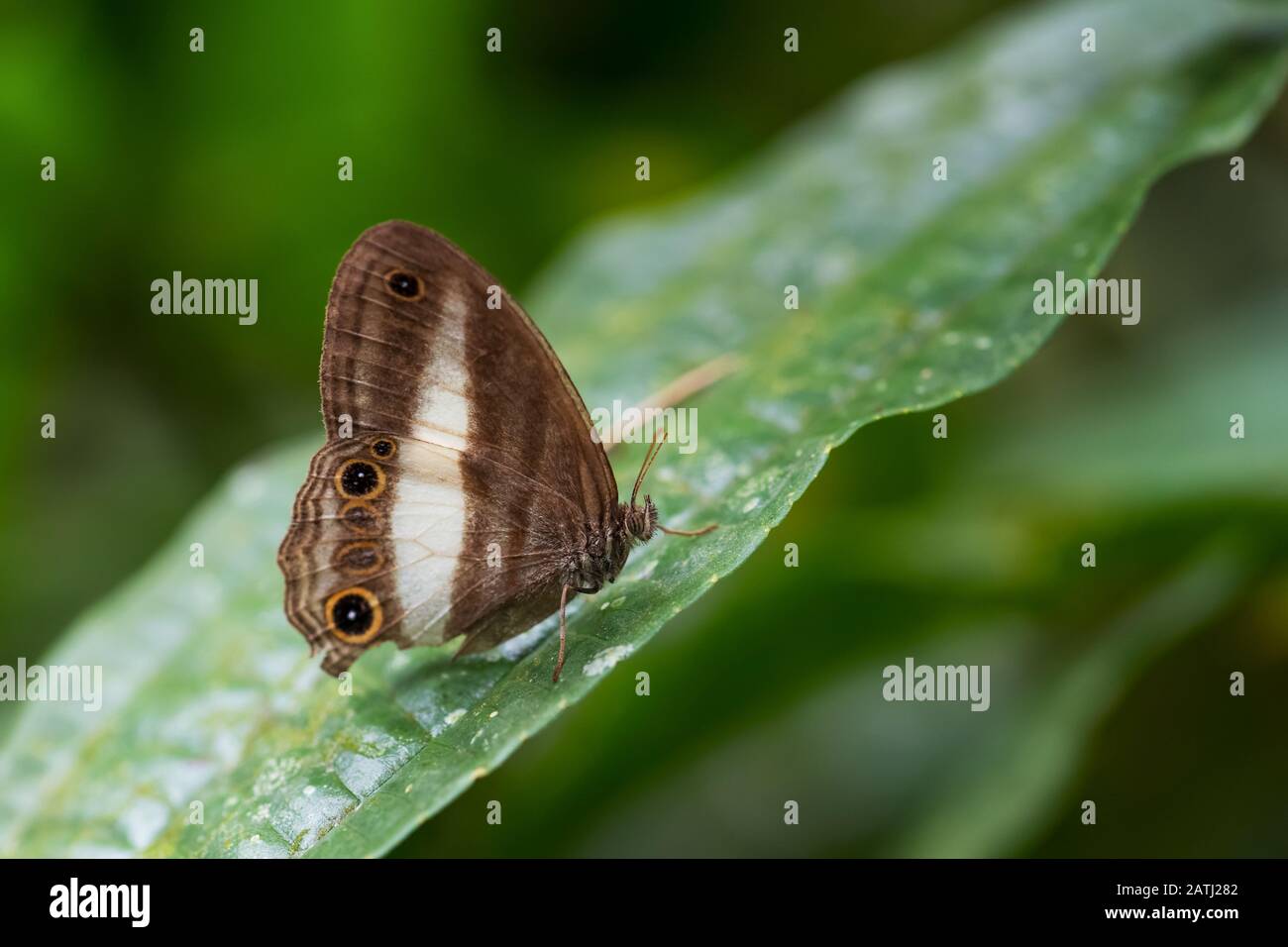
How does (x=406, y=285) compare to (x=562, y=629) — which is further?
(x=406, y=285)

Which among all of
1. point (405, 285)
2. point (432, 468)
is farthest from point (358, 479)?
point (405, 285)

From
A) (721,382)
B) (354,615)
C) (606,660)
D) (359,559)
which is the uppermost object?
(721,382)

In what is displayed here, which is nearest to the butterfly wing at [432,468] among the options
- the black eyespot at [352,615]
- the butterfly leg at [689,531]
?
the black eyespot at [352,615]

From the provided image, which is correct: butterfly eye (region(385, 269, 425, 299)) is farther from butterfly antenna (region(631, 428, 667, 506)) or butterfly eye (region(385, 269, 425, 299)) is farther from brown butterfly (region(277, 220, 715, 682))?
butterfly antenna (region(631, 428, 667, 506))

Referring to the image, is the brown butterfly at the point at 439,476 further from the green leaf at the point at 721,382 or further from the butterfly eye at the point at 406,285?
the green leaf at the point at 721,382

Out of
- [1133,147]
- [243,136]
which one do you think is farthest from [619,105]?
[1133,147]

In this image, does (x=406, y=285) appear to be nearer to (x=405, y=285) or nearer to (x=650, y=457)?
(x=405, y=285)

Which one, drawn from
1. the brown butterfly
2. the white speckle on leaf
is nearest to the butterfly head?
the brown butterfly
